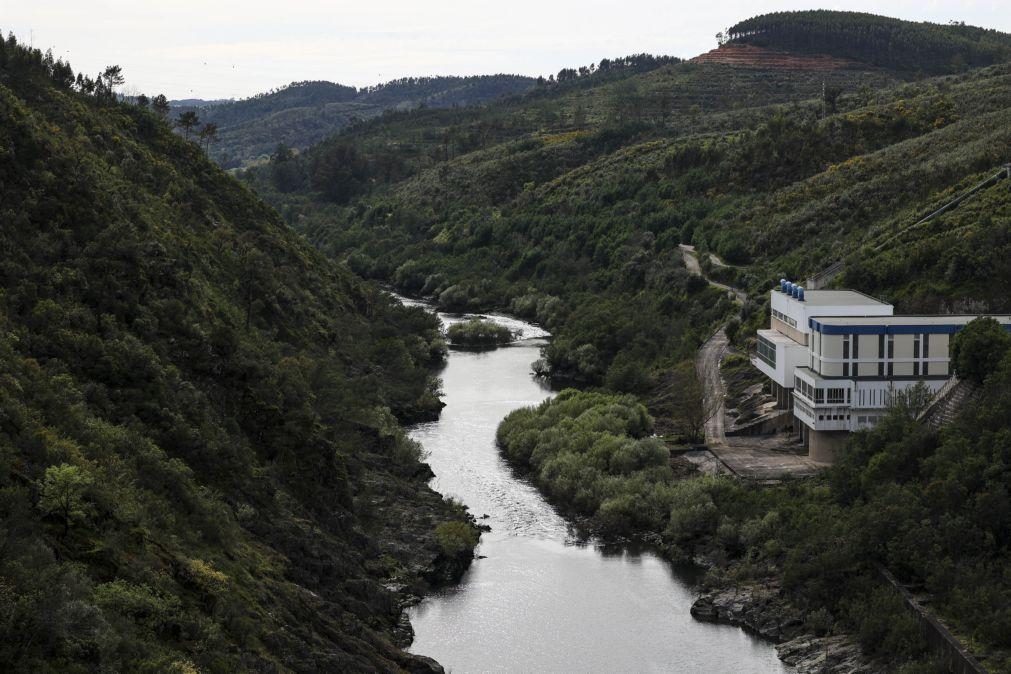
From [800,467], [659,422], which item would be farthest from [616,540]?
[659,422]

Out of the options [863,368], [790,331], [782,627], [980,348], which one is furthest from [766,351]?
[782,627]

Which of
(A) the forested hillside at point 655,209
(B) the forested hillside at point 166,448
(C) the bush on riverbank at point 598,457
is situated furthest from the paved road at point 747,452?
(B) the forested hillside at point 166,448

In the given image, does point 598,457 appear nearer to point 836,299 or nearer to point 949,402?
point 836,299

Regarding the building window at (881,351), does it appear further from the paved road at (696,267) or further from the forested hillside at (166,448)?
the paved road at (696,267)

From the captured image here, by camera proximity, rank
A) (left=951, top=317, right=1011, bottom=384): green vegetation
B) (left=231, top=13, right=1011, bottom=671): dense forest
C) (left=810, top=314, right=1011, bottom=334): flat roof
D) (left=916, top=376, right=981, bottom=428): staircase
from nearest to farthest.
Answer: (left=231, top=13, right=1011, bottom=671): dense forest
(left=916, top=376, right=981, bottom=428): staircase
(left=951, top=317, right=1011, bottom=384): green vegetation
(left=810, top=314, right=1011, bottom=334): flat roof

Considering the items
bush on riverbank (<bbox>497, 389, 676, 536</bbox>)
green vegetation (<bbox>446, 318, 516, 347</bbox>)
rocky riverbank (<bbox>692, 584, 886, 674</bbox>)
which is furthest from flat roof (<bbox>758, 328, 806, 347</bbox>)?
green vegetation (<bbox>446, 318, 516, 347</bbox>)

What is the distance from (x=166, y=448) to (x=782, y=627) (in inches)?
842

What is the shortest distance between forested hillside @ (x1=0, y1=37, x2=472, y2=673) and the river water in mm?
2030

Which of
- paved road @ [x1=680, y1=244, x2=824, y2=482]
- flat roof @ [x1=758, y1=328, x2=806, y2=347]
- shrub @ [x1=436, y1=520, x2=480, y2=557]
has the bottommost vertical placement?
shrub @ [x1=436, y1=520, x2=480, y2=557]

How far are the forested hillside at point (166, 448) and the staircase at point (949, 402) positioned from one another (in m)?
19.7

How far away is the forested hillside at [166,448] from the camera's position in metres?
32.0

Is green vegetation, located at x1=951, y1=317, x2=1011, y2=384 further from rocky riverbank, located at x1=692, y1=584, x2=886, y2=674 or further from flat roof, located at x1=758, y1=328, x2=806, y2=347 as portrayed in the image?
rocky riverbank, located at x1=692, y1=584, x2=886, y2=674

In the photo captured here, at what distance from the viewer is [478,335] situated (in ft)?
363

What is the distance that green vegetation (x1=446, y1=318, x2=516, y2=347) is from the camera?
110 metres
